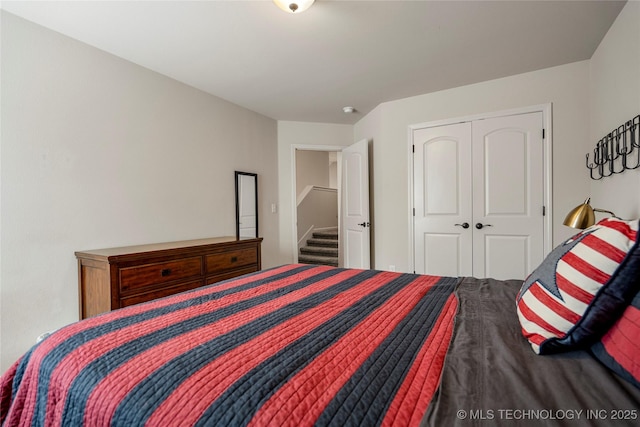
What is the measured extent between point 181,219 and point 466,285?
8.32 ft

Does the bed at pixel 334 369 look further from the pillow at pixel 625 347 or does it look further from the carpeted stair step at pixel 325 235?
the carpeted stair step at pixel 325 235

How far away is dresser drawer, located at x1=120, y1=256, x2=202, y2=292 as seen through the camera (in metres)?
2.07

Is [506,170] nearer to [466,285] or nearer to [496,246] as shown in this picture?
[496,246]

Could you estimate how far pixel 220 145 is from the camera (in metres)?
3.35

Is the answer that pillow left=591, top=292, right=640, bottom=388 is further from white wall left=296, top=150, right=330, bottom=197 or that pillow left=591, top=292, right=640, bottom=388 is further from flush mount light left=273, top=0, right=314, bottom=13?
white wall left=296, top=150, right=330, bottom=197

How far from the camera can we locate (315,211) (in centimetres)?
625

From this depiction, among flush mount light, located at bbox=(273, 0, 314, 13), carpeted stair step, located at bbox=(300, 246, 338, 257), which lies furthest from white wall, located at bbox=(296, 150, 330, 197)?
flush mount light, located at bbox=(273, 0, 314, 13)

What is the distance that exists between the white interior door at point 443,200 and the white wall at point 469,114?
14cm

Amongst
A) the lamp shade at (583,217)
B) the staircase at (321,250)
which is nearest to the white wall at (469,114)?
the lamp shade at (583,217)

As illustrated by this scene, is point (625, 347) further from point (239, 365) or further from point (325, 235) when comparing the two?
point (325, 235)

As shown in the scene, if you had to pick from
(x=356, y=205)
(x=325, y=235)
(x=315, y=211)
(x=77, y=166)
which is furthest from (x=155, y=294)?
(x=315, y=211)

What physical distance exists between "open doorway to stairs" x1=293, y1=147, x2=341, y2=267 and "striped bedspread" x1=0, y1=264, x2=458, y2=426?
3.89 meters

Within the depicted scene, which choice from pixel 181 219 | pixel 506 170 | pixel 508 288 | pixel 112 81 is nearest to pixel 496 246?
pixel 506 170

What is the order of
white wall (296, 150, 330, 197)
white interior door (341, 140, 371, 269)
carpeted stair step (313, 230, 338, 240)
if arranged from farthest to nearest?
white wall (296, 150, 330, 197) < carpeted stair step (313, 230, 338, 240) < white interior door (341, 140, 371, 269)
